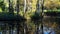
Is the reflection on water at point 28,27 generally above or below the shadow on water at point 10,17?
below

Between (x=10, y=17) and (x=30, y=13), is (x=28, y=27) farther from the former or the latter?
(x=10, y=17)

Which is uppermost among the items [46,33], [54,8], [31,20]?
[54,8]

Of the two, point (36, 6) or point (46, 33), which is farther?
point (36, 6)

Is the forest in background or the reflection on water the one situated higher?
the forest in background

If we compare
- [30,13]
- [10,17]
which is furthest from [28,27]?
[10,17]

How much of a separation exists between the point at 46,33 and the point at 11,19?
0.62 meters

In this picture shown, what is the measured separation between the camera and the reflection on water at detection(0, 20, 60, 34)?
2.69 metres

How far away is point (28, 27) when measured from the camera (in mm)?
2734

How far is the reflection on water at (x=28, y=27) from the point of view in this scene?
8.84 feet

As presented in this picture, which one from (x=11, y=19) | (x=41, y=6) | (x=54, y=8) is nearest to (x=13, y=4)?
(x=11, y=19)

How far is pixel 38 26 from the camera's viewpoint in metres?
2.75

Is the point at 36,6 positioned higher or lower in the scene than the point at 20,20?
higher

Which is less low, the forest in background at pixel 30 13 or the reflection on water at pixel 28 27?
the forest in background at pixel 30 13

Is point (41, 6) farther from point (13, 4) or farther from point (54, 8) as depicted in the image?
point (13, 4)
